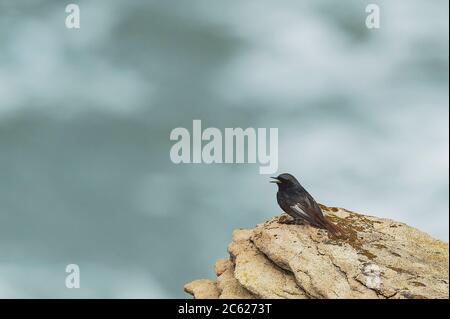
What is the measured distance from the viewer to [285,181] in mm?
23734

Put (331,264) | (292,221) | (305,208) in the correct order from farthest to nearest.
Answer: (292,221) → (305,208) → (331,264)

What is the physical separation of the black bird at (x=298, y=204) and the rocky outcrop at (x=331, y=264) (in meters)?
0.35

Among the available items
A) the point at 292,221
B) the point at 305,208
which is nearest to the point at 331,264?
the point at 305,208

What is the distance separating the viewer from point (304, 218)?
76.7ft

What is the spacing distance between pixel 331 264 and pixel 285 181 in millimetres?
3762

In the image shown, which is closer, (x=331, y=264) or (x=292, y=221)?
(x=331, y=264)

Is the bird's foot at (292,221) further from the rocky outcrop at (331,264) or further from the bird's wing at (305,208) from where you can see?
the bird's wing at (305,208)

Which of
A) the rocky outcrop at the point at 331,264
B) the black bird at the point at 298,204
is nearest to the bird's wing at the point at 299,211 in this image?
the black bird at the point at 298,204

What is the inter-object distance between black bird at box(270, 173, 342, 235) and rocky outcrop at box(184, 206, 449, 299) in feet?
1.14

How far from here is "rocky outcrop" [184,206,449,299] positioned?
20.9 metres

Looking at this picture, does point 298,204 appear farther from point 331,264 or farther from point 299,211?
point 331,264

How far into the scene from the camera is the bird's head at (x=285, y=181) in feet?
77.8

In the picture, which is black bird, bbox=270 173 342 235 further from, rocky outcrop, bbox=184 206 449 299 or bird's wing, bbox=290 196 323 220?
rocky outcrop, bbox=184 206 449 299

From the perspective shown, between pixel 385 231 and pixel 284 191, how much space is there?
496cm
